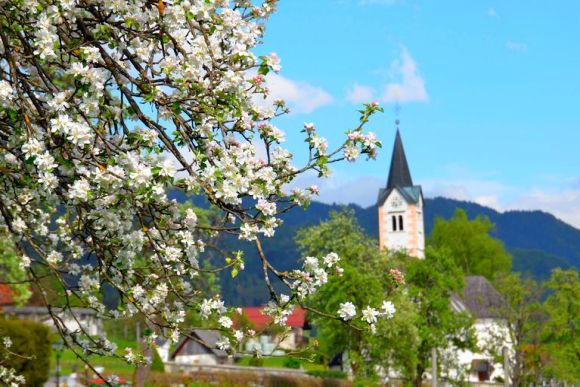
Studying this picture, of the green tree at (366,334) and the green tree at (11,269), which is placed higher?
the green tree at (11,269)

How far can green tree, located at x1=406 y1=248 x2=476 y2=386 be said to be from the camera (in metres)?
33.9

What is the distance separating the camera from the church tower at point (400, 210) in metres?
87.2

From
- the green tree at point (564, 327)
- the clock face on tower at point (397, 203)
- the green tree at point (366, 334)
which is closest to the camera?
the green tree at point (366, 334)

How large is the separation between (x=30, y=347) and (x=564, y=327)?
77.2ft

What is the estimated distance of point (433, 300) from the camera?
3406cm

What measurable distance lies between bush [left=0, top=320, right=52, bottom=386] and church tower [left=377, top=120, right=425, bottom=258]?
6062cm

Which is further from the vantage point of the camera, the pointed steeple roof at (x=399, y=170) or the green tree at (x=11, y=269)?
the pointed steeple roof at (x=399, y=170)

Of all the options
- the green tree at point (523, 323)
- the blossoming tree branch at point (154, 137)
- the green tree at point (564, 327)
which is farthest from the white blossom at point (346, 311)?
the green tree at point (523, 323)

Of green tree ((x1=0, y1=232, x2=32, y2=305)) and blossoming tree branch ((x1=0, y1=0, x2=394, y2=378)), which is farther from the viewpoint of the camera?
green tree ((x1=0, y1=232, x2=32, y2=305))

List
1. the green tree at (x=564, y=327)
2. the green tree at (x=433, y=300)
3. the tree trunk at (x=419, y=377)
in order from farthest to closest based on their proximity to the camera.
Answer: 1. the green tree at (x=433, y=300)
2. the tree trunk at (x=419, y=377)
3. the green tree at (x=564, y=327)

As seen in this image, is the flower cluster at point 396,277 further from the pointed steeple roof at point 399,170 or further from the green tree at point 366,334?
the pointed steeple roof at point 399,170

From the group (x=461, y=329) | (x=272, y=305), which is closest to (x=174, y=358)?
(x=461, y=329)

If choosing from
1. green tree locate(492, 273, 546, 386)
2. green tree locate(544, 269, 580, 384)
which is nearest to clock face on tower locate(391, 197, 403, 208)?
green tree locate(544, 269, 580, 384)

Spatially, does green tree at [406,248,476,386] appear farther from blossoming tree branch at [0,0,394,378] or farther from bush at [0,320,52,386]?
blossoming tree branch at [0,0,394,378]
